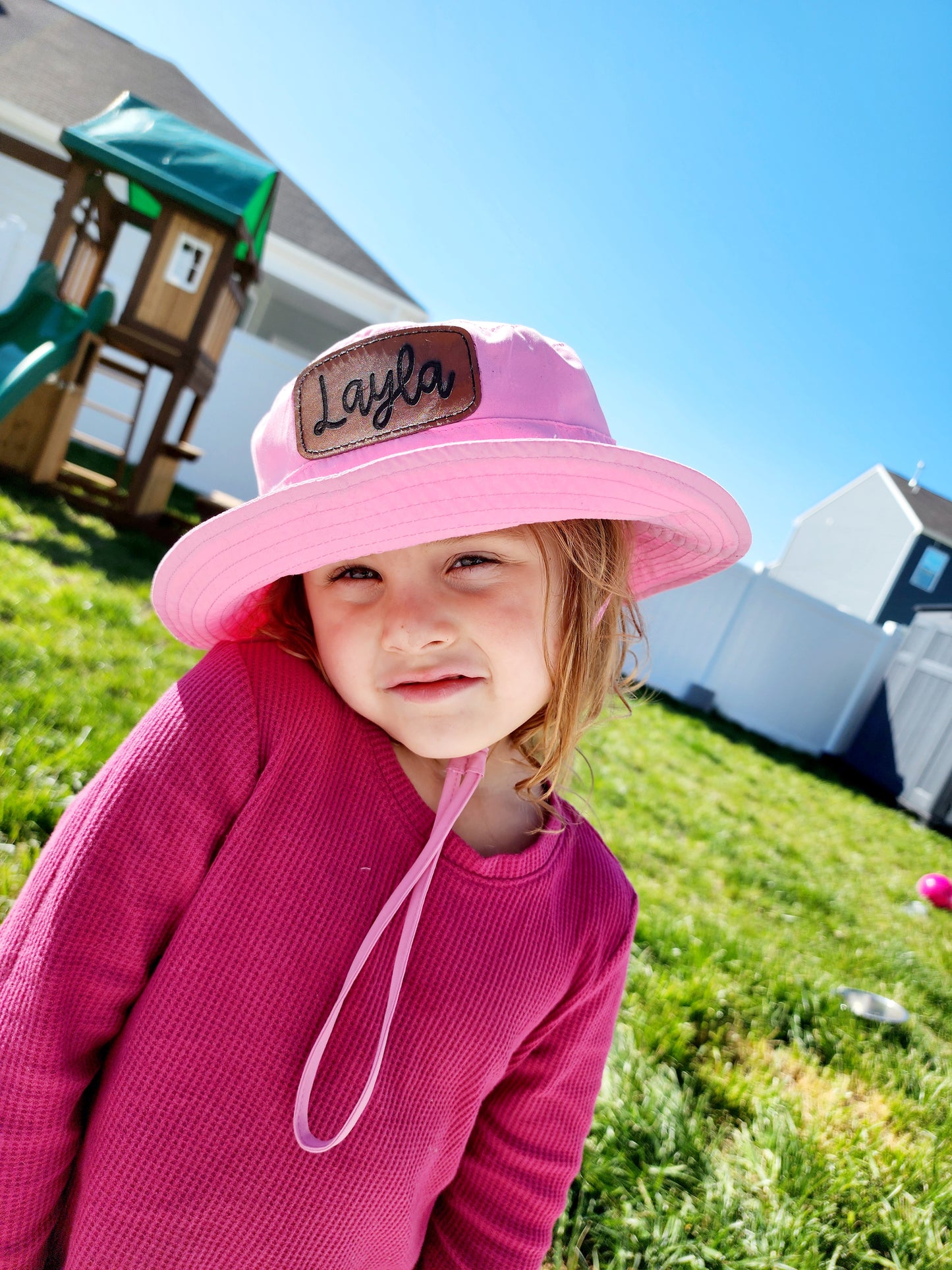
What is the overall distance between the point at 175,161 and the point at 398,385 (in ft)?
21.4

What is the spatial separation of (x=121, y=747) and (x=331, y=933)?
0.36 m

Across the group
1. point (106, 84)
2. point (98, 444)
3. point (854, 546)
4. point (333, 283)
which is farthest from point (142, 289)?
point (854, 546)

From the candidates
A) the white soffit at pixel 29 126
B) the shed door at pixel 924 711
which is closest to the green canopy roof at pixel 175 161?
the white soffit at pixel 29 126

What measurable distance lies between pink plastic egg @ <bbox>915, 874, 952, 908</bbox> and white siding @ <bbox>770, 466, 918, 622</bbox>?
21.2 metres

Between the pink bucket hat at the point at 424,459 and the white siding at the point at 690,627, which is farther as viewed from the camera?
the white siding at the point at 690,627

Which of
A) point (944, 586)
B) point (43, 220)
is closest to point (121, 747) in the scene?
point (43, 220)

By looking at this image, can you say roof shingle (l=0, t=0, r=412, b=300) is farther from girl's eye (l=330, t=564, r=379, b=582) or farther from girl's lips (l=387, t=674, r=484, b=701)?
girl's lips (l=387, t=674, r=484, b=701)

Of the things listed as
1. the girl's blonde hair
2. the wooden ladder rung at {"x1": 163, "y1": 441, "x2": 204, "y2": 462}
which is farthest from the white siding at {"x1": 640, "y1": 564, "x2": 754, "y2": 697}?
the girl's blonde hair

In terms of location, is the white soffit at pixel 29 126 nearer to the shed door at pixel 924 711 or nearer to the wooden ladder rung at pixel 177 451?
the wooden ladder rung at pixel 177 451

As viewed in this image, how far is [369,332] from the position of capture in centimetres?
104

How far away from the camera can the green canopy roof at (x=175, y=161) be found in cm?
596

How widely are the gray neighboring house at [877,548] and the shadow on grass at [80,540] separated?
22.0 m

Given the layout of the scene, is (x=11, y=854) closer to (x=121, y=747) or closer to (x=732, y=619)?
(x=121, y=747)

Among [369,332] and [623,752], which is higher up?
[369,332]
